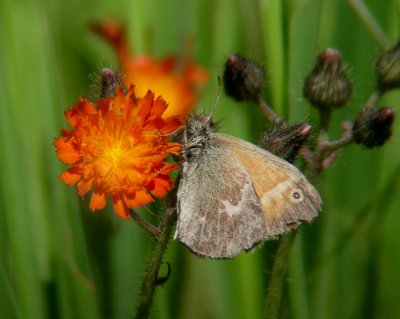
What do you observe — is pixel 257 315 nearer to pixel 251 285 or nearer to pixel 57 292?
pixel 251 285

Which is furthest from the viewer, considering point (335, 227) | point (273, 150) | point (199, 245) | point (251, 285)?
point (335, 227)

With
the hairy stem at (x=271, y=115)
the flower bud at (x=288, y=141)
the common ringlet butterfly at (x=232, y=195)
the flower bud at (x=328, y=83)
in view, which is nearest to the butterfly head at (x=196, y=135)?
the common ringlet butterfly at (x=232, y=195)

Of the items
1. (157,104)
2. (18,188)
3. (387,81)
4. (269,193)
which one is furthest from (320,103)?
(18,188)

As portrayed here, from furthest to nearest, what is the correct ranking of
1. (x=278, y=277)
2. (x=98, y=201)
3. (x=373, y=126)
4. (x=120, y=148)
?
(x=373, y=126) → (x=278, y=277) → (x=120, y=148) → (x=98, y=201)

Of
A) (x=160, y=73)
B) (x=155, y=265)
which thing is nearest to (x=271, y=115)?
(x=155, y=265)

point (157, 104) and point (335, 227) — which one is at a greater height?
point (157, 104)

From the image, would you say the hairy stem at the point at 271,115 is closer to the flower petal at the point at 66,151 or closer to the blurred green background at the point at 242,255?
the blurred green background at the point at 242,255

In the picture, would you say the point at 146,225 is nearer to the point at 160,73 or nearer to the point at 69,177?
the point at 69,177
